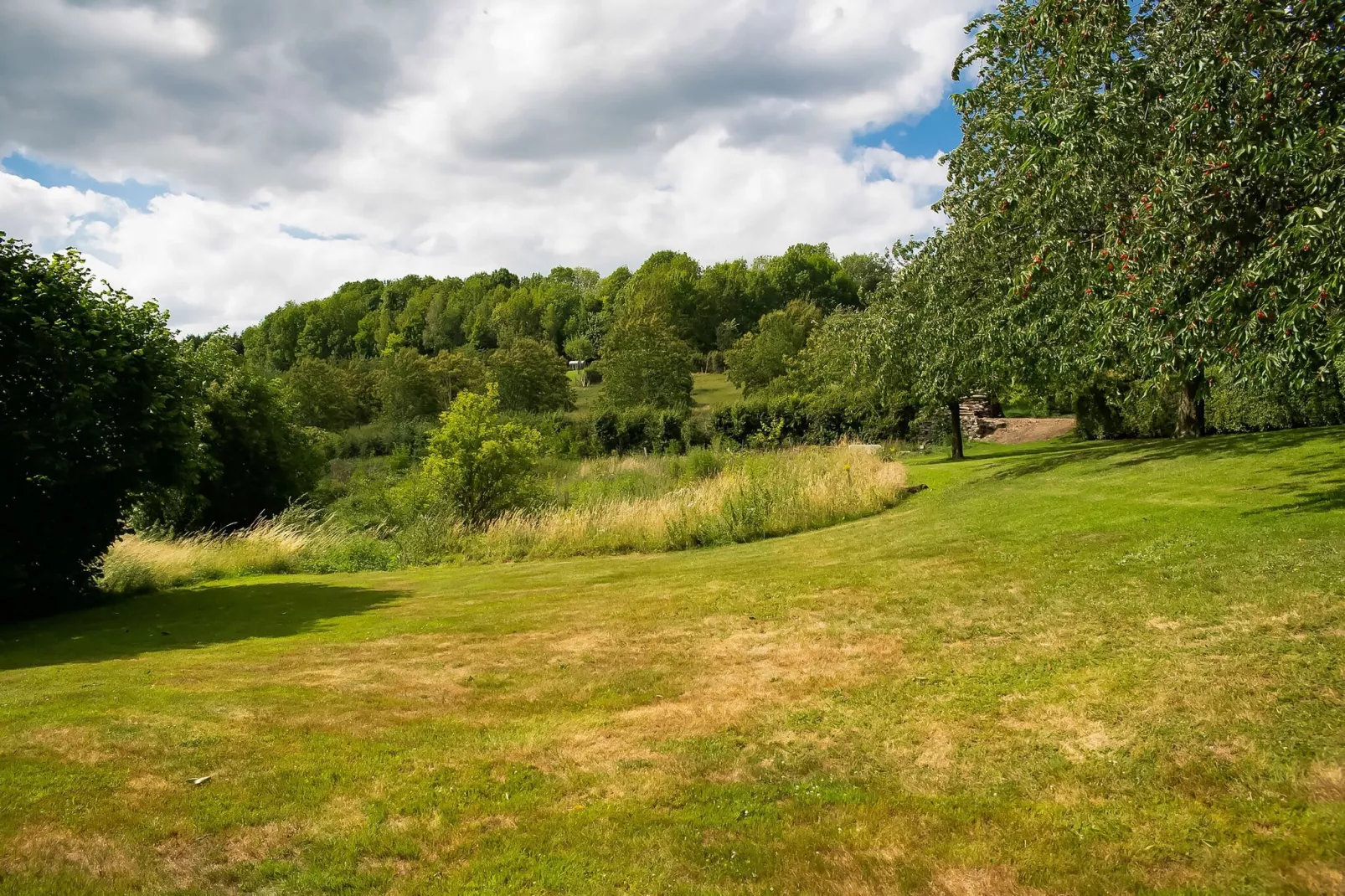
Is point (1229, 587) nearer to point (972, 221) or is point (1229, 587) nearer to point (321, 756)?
point (321, 756)

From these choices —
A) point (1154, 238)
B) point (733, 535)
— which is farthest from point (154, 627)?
point (1154, 238)

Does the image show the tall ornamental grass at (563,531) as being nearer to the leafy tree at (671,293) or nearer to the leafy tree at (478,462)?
the leafy tree at (478,462)

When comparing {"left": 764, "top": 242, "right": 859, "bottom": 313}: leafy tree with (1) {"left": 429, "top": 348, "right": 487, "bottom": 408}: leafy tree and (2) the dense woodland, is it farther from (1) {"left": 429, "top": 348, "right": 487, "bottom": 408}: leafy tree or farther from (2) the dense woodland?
(2) the dense woodland

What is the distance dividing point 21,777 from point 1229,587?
319 inches

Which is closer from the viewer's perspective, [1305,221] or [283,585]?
[1305,221]

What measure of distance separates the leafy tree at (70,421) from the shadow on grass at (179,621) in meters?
0.82

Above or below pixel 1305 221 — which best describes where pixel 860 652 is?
below

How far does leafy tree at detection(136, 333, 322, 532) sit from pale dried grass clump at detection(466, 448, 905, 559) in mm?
9287

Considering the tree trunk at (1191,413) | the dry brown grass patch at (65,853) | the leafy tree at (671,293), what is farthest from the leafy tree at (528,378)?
the dry brown grass patch at (65,853)

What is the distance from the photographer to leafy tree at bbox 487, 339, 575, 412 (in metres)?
58.2

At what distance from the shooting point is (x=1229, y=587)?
684 centimetres

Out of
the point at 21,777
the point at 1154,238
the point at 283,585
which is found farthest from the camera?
the point at 283,585

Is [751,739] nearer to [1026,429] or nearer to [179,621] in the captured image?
[179,621]

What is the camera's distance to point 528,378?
58562 millimetres
